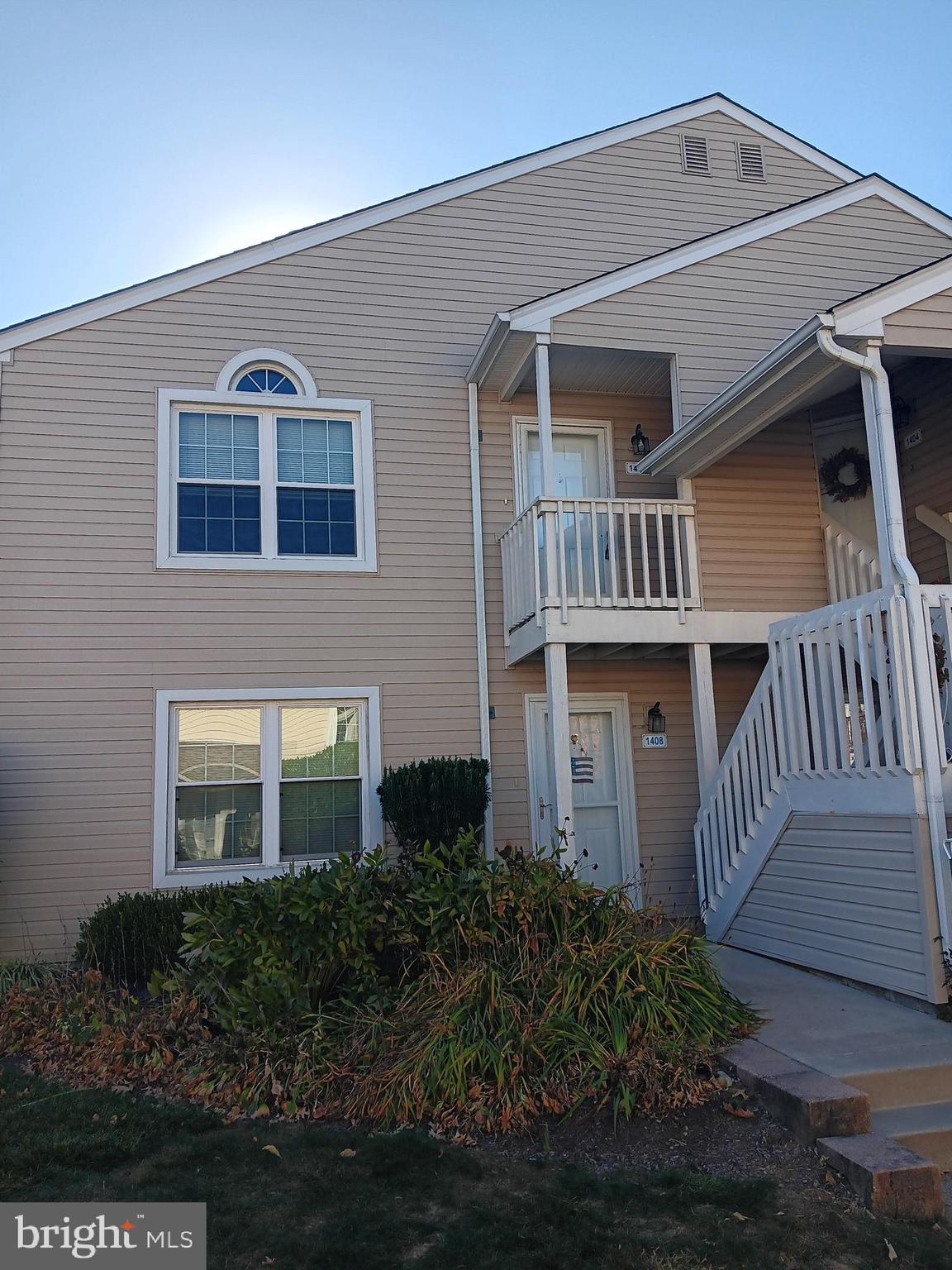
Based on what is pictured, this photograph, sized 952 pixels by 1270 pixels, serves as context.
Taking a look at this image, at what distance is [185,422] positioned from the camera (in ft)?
30.2

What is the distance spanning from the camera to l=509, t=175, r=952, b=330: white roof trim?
858 cm

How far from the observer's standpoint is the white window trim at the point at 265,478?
8977 mm

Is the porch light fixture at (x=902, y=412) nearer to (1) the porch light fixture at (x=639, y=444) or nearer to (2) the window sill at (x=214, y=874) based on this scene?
(1) the porch light fixture at (x=639, y=444)

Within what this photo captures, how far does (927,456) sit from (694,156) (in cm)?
407

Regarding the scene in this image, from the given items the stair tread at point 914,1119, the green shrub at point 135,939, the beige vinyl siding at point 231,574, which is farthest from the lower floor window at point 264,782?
the stair tread at point 914,1119

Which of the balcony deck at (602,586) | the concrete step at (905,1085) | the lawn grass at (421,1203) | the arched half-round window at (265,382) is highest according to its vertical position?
the arched half-round window at (265,382)

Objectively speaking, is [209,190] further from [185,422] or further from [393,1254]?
[393,1254]

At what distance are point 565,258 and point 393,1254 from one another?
9.07 m

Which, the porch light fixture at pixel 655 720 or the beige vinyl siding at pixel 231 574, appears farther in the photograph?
the porch light fixture at pixel 655 720

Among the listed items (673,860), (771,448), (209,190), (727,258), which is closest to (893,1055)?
(673,860)

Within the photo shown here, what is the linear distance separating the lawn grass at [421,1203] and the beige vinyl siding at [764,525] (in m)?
5.79

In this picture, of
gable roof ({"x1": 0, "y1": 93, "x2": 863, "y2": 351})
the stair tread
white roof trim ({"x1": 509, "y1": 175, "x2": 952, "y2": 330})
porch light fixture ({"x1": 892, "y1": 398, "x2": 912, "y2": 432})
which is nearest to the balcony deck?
white roof trim ({"x1": 509, "y1": 175, "x2": 952, "y2": 330})

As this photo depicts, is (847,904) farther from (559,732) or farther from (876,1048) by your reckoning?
(559,732)

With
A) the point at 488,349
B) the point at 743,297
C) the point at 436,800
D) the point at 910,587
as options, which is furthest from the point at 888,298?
the point at 436,800
